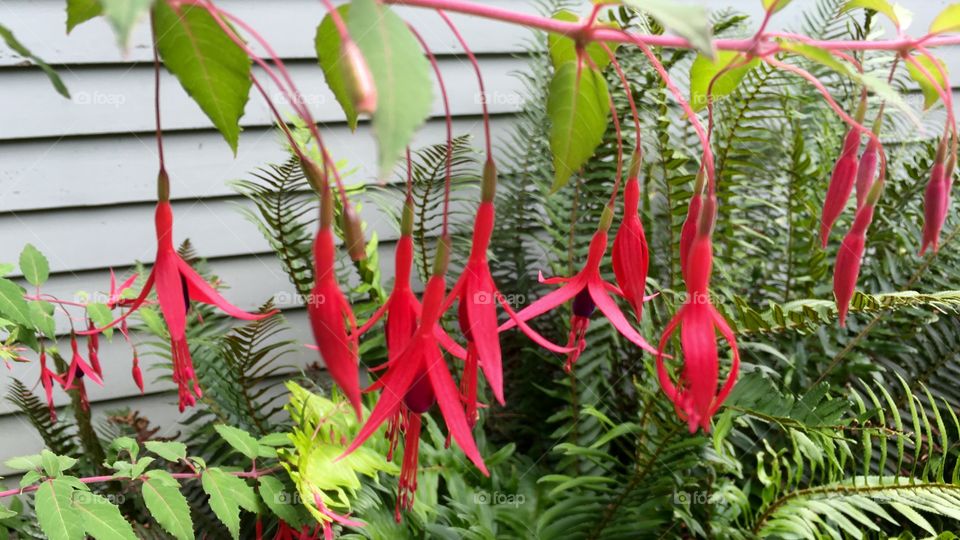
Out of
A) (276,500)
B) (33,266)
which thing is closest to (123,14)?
(33,266)

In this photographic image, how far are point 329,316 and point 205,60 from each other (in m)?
0.11

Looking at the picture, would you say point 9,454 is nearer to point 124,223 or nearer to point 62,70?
point 124,223

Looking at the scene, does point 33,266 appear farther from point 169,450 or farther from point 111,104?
point 111,104

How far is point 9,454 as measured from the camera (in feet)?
5.00

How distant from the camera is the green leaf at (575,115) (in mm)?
344

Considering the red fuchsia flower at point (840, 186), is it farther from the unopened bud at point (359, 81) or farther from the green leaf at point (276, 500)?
the green leaf at point (276, 500)

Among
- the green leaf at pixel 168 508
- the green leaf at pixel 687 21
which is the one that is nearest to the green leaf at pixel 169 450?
the green leaf at pixel 168 508

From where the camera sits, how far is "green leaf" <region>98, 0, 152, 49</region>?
16cm

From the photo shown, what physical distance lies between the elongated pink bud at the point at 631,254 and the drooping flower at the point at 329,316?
0.14 metres

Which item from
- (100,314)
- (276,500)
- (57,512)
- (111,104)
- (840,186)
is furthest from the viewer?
(111,104)

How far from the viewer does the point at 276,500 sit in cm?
97

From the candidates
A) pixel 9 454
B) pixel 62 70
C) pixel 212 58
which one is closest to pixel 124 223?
pixel 62 70

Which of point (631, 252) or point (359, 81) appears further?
point (631, 252)

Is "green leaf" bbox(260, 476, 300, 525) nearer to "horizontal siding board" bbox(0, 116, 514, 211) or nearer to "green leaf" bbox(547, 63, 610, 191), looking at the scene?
"horizontal siding board" bbox(0, 116, 514, 211)
